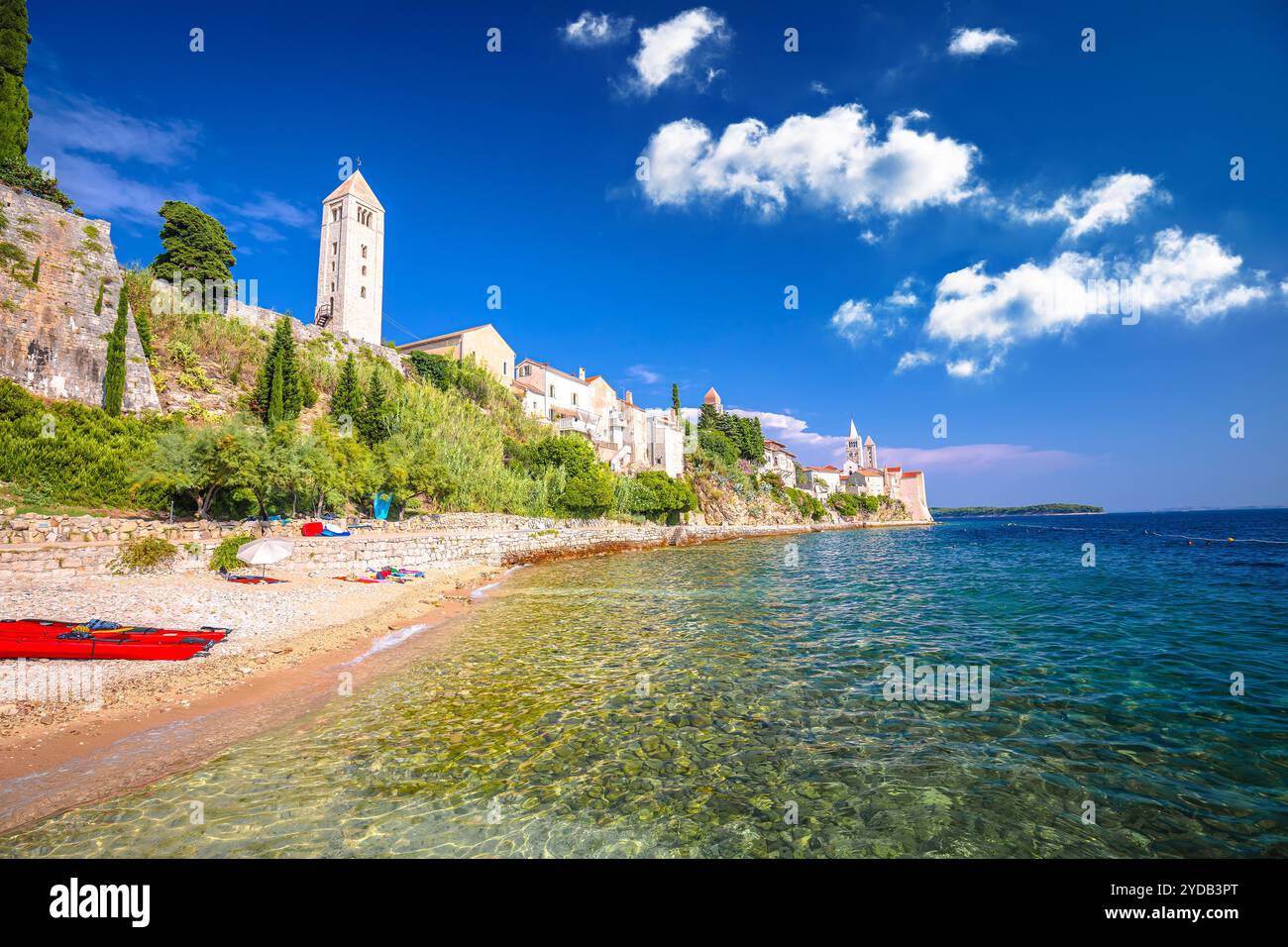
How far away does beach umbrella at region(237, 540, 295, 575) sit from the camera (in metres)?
15.3

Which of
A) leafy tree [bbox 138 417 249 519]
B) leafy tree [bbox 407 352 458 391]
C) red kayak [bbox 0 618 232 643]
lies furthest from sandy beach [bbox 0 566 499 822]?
leafy tree [bbox 407 352 458 391]

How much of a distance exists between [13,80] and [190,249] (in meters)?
10.9

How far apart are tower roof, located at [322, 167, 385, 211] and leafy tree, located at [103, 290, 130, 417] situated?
31.7 m

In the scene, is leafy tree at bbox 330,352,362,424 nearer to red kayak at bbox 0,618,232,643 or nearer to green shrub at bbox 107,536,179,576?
green shrub at bbox 107,536,179,576

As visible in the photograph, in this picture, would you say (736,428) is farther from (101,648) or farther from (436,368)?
(101,648)

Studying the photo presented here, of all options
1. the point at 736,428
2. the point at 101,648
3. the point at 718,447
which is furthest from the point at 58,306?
the point at 736,428

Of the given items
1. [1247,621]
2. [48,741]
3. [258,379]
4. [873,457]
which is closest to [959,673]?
[1247,621]

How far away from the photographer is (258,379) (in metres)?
32.2

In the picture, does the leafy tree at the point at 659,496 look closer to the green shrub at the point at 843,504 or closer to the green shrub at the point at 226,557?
the green shrub at the point at 226,557

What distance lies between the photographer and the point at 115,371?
2411 cm

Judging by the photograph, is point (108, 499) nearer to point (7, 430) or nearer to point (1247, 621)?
point (7, 430)

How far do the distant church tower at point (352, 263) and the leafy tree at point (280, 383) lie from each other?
15.6m

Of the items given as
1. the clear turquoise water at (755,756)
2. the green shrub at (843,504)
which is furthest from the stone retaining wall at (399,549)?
the green shrub at (843,504)

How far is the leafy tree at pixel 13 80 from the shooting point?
87.3ft
